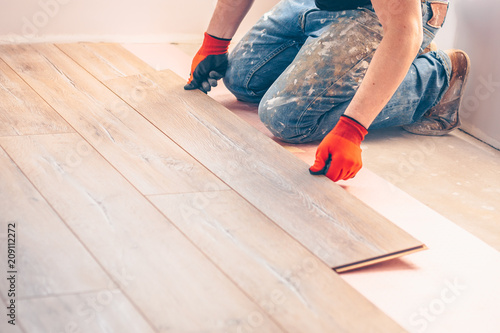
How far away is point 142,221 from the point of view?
147cm

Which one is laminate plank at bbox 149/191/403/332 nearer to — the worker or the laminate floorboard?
the laminate floorboard

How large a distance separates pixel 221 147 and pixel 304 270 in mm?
709

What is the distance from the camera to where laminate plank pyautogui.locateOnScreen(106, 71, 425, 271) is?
1547 millimetres

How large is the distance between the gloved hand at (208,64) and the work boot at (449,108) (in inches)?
35.9

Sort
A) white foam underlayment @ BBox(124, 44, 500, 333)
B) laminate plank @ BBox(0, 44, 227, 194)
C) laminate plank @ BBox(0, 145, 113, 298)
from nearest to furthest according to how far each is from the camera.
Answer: laminate plank @ BBox(0, 145, 113, 298), white foam underlayment @ BBox(124, 44, 500, 333), laminate plank @ BBox(0, 44, 227, 194)

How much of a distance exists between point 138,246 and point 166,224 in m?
0.12

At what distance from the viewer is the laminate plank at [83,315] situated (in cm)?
110

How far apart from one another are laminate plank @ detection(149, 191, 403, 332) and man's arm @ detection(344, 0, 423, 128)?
55 cm

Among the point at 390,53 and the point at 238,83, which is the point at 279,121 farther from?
the point at 390,53

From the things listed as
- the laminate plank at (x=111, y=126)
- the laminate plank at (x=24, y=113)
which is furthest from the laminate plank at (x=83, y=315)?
the laminate plank at (x=24, y=113)

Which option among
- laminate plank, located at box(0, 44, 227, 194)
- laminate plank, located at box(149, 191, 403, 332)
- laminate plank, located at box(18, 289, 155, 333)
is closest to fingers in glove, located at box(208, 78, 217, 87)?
laminate plank, located at box(0, 44, 227, 194)

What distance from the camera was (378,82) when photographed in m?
1.83

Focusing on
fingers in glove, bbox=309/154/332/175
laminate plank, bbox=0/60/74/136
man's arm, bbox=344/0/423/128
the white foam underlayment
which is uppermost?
man's arm, bbox=344/0/423/128

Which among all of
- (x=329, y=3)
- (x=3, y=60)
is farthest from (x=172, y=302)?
(x=3, y=60)
